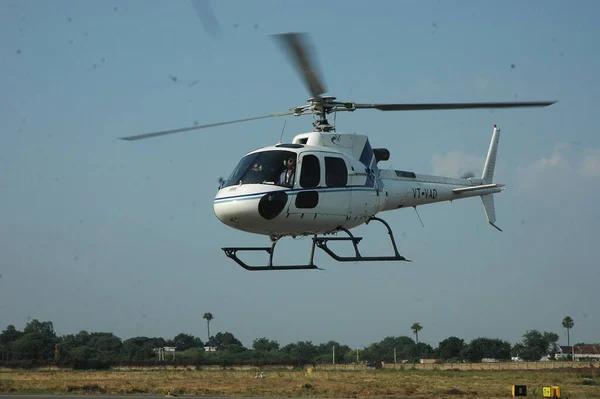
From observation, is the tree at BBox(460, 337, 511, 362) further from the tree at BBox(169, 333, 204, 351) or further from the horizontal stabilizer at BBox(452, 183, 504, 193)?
the horizontal stabilizer at BBox(452, 183, 504, 193)

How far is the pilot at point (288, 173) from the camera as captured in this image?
19094 millimetres

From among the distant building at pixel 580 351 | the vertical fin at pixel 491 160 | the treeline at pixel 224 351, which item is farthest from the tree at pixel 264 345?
the vertical fin at pixel 491 160

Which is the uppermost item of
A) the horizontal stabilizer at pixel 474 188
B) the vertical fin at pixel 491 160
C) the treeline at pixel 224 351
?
the vertical fin at pixel 491 160

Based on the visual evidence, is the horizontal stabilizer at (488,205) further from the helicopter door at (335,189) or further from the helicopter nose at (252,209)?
the helicopter nose at (252,209)

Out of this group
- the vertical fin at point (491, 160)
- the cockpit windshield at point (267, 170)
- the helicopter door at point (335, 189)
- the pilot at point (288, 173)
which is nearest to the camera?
the cockpit windshield at point (267, 170)

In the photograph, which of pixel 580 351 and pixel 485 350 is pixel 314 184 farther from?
pixel 580 351

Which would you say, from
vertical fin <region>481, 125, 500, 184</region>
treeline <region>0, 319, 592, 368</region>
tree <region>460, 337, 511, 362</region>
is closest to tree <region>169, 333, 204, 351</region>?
treeline <region>0, 319, 592, 368</region>

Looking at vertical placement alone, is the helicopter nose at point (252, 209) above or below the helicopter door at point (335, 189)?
below

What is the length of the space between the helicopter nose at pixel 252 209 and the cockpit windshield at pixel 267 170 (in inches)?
15.1

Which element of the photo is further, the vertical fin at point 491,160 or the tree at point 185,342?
the tree at point 185,342

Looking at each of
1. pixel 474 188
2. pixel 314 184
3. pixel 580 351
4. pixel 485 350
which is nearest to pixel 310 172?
pixel 314 184

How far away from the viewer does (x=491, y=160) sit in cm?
2731

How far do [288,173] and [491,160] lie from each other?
10571 millimetres

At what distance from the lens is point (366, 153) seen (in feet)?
72.0
